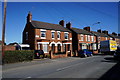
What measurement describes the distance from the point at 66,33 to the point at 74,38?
16.1ft

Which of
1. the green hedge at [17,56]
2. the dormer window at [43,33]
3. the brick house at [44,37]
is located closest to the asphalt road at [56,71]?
the green hedge at [17,56]

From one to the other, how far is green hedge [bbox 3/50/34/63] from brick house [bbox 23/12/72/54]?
7.48 meters

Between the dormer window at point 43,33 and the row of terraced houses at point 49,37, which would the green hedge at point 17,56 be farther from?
the dormer window at point 43,33

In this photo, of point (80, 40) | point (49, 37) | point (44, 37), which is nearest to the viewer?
point (44, 37)

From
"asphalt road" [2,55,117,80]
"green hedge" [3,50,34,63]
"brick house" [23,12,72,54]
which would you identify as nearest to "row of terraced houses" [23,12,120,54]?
"brick house" [23,12,72,54]

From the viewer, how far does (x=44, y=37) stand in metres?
31.8

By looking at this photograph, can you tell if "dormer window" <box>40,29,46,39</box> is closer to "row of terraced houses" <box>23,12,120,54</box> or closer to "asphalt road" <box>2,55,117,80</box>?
"row of terraced houses" <box>23,12,120,54</box>

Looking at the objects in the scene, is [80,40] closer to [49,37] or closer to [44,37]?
[49,37]

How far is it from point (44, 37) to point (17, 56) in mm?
12244

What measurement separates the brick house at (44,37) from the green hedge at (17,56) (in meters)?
7.48

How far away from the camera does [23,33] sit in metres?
35.2

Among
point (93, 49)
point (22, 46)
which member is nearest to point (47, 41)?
point (22, 46)

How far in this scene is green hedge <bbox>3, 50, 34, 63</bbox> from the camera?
18719 mm

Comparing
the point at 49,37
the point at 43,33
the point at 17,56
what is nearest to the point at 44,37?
the point at 43,33
